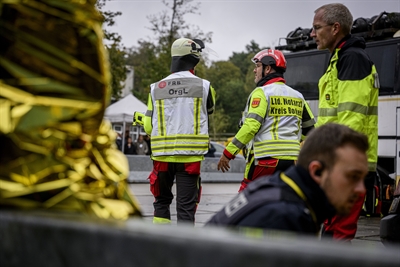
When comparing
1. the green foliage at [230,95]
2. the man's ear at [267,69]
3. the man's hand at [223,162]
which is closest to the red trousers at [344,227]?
the man's hand at [223,162]

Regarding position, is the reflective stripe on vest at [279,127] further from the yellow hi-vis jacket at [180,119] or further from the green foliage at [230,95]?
the green foliage at [230,95]

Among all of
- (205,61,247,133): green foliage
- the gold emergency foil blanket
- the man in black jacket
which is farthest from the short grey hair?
(205,61,247,133): green foliage

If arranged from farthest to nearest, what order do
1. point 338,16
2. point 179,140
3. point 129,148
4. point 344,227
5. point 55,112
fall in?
point 129,148, point 179,140, point 338,16, point 344,227, point 55,112

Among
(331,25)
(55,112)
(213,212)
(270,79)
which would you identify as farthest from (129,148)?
(55,112)

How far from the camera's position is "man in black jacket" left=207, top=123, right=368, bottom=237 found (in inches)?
92.4

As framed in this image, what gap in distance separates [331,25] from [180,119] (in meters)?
1.92

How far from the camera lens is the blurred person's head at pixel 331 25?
5508 mm

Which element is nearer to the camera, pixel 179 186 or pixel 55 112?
pixel 55 112

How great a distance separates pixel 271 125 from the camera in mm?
6793

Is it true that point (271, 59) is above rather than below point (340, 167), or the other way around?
above

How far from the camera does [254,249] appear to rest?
1105 mm

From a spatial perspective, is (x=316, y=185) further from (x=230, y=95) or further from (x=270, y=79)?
(x=230, y=95)

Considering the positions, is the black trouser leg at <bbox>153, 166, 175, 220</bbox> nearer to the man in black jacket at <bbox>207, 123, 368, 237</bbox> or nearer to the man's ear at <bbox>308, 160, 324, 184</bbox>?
the man in black jacket at <bbox>207, 123, 368, 237</bbox>

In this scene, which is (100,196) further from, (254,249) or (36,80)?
(254,249)
